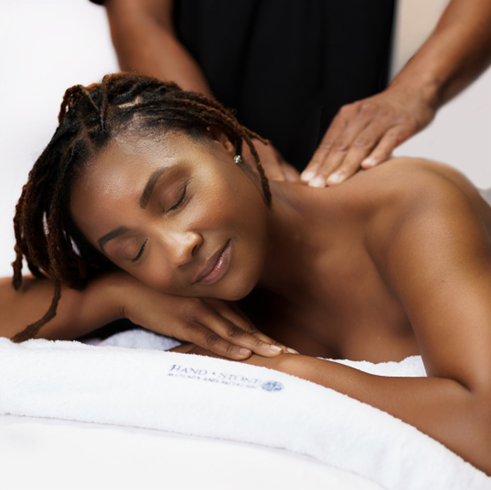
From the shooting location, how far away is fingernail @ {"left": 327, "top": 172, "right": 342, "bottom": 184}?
107cm

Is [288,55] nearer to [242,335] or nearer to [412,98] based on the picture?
[412,98]

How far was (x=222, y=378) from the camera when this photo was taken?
0.73 metres

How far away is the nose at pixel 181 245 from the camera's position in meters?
0.83

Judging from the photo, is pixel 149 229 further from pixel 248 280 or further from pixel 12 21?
pixel 12 21

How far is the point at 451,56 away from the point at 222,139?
0.53 meters

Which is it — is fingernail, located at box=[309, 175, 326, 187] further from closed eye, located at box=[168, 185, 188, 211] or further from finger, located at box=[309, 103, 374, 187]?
closed eye, located at box=[168, 185, 188, 211]

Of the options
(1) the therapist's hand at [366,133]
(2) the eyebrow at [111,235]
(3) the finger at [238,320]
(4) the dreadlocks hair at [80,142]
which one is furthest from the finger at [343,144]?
(2) the eyebrow at [111,235]

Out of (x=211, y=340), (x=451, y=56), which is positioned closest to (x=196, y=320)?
(x=211, y=340)

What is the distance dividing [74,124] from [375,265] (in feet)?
1.58

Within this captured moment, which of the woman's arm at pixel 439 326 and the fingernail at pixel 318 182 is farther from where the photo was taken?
the fingernail at pixel 318 182

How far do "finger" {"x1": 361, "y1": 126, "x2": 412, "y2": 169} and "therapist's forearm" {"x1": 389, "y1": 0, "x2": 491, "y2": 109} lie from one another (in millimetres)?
108

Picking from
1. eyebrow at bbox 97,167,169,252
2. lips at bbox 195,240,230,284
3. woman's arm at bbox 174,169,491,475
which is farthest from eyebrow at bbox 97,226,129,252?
woman's arm at bbox 174,169,491,475

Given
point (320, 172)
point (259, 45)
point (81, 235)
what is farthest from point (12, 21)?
point (320, 172)

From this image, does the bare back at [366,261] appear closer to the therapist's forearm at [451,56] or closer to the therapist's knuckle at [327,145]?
the therapist's knuckle at [327,145]
